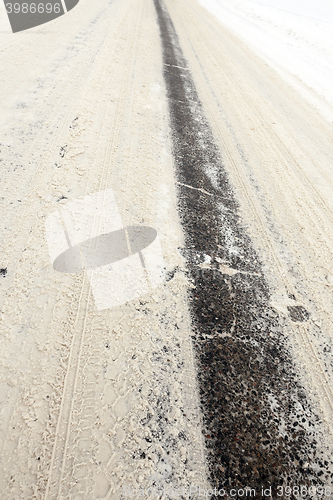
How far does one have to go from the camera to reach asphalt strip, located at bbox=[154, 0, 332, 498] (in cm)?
181

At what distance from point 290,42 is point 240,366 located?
44.0ft

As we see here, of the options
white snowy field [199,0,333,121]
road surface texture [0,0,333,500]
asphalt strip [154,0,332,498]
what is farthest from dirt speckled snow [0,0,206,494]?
white snowy field [199,0,333,121]

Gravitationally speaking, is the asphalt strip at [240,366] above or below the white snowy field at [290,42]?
below

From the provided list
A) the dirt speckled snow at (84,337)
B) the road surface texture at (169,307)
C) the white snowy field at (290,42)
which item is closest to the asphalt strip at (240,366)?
the road surface texture at (169,307)

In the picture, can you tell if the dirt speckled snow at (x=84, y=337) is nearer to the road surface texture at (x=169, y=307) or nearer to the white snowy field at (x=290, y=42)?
the road surface texture at (x=169, y=307)

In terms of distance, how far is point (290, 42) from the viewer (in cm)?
1098

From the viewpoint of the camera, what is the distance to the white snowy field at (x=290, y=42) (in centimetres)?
758

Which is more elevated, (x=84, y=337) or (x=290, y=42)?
(x=290, y=42)

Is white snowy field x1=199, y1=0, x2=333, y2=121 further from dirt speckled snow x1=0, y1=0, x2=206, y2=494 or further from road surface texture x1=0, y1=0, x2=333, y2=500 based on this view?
dirt speckled snow x1=0, y1=0, x2=206, y2=494

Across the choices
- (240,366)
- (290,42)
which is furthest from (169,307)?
(290,42)

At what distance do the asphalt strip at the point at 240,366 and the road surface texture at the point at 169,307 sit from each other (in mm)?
11

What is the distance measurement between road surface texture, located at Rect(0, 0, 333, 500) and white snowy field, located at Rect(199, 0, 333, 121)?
2.83m

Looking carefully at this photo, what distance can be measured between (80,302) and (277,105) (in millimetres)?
6249

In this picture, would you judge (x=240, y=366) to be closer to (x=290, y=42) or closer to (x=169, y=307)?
(x=169, y=307)
